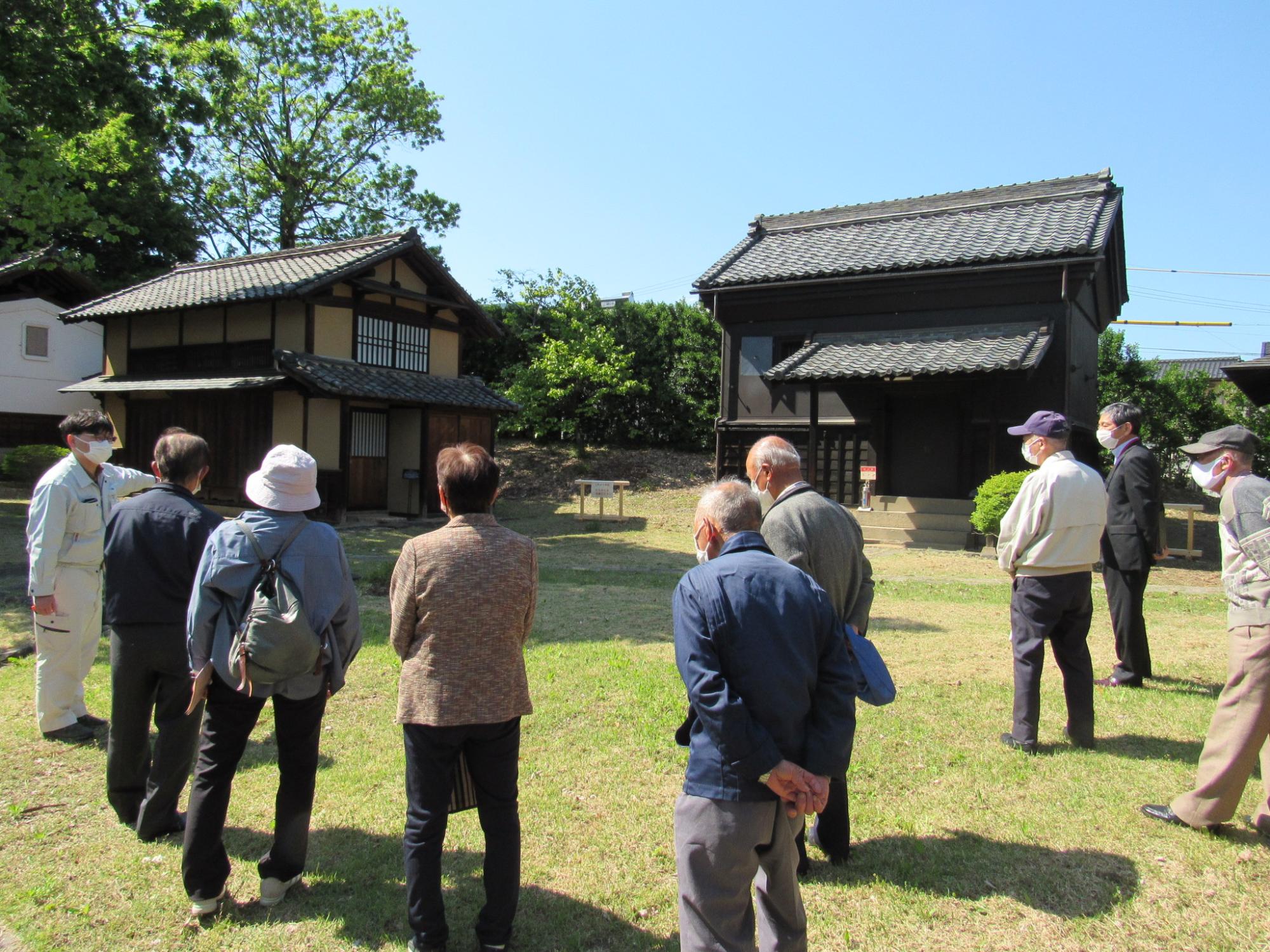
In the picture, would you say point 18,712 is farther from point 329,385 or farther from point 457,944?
point 329,385

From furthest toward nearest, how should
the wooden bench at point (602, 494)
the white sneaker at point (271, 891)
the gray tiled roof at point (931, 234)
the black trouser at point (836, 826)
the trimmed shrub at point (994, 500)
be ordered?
the wooden bench at point (602, 494) → the gray tiled roof at point (931, 234) → the trimmed shrub at point (994, 500) → the black trouser at point (836, 826) → the white sneaker at point (271, 891)

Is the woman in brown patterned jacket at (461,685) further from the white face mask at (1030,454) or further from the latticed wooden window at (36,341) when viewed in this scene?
the latticed wooden window at (36,341)

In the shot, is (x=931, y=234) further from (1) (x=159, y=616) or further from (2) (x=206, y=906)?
(2) (x=206, y=906)

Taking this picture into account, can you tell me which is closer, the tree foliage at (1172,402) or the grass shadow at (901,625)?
the grass shadow at (901,625)

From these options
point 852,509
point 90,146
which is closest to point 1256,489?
point 852,509

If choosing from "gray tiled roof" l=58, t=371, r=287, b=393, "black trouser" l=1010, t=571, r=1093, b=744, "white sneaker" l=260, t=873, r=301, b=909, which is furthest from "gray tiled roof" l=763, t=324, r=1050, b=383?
"white sneaker" l=260, t=873, r=301, b=909

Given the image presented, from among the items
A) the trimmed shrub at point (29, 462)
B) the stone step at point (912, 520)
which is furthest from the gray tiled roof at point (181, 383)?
the stone step at point (912, 520)

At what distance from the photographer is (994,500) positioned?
12.7 metres

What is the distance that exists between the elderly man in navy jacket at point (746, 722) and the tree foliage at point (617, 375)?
20720mm

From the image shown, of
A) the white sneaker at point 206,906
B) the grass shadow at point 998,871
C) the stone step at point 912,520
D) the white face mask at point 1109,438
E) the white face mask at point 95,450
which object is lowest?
the white sneaker at point 206,906

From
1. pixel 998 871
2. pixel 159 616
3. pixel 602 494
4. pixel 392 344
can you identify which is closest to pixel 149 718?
pixel 159 616

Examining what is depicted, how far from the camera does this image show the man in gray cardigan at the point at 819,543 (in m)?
3.25

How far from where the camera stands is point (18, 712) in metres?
5.32

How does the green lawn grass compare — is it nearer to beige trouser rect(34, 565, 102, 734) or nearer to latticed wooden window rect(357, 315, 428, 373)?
beige trouser rect(34, 565, 102, 734)
